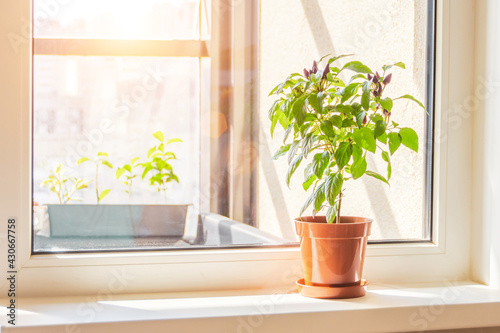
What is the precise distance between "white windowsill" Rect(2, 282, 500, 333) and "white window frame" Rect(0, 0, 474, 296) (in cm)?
4

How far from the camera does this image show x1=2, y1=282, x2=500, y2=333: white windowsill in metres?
1.00

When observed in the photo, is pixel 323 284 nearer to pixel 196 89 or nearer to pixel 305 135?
pixel 305 135

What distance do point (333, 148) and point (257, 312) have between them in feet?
1.22

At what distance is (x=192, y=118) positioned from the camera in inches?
53.9

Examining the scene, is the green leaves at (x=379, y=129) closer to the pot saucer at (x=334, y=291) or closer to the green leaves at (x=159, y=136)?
the pot saucer at (x=334, y=291)

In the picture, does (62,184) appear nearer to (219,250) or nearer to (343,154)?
(219,250)

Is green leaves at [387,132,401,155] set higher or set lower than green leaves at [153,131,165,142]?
lower

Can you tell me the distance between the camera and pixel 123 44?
1332mm

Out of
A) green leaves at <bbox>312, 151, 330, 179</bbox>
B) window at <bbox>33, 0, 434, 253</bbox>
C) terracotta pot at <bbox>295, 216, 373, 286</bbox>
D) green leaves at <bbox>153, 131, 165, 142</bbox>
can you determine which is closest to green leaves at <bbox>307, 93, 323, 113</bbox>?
green leaves at <bbox>312, 151, 330, 179</bbox>

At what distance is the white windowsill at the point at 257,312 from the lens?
100 centimetres

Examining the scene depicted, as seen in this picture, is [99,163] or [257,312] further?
[99,163]

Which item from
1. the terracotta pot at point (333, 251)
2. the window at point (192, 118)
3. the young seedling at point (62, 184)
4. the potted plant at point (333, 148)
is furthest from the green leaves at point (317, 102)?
the young seedling at point (62, 184)

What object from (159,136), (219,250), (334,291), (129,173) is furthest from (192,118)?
(334,291)

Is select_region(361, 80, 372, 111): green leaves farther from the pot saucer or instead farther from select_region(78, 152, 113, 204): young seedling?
select_region(78, 152, 113, 204): young seedling
